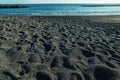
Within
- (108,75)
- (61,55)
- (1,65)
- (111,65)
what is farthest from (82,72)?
(1,65)

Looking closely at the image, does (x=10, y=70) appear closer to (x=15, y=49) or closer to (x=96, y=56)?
(x=15, y=49)

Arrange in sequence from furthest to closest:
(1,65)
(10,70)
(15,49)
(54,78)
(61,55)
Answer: (15,49) < (61,55) < (1,65) < (10,70) < (54,78)

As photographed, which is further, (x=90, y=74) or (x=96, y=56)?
(x=96, y=56)

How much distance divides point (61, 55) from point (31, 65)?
1.12 m

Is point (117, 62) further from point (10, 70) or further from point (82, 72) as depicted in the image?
point (10, 70)

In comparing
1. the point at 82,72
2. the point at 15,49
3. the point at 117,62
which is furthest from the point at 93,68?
the point at 15,49

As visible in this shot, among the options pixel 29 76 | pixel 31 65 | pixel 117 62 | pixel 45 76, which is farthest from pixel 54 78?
pixel 117 62

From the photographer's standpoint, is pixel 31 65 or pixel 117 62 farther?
pixel 117 62

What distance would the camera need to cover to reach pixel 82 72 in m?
4.68

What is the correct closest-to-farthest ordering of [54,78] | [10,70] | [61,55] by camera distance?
[54,78]
[10,70]
[61,55]

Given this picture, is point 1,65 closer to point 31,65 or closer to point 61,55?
point 31,65

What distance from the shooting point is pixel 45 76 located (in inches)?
173

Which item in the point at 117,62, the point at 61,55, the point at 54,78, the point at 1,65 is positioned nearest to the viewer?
the point at 54,78

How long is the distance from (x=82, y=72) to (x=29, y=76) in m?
1.08
